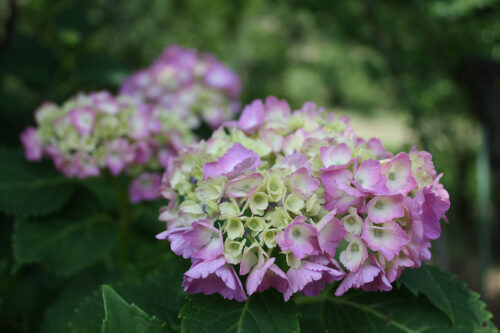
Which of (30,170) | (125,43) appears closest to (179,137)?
(30,170)

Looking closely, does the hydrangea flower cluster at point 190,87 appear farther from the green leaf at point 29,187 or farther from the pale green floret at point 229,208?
the pale green floret at point 229,208

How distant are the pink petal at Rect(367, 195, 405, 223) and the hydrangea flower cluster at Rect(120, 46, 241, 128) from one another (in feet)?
4.67

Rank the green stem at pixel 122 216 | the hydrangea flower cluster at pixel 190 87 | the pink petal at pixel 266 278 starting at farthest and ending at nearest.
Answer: the hydrangea flower cluster at pixel 190 87, the green stem at pixel 122 216, the pink petal at pixel 266 278

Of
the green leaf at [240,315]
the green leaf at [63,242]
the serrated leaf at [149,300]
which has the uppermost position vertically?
the green leaf at [240,315]

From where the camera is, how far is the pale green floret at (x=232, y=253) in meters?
0.78

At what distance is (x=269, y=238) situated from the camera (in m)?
0.80

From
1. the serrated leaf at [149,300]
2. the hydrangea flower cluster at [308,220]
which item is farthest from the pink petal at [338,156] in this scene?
the serrated leaf at [149,300]

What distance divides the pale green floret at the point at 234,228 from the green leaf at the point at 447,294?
34 centimetres

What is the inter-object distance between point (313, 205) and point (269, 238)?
10cm

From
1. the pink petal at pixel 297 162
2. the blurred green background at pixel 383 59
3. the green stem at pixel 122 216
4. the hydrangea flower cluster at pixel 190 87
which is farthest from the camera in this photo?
the blurred green background at pixel 383 59

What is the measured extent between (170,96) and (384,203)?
1.58m

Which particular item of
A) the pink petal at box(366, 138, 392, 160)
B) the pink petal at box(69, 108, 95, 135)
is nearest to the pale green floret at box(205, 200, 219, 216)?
the pink petal at box(366, 138, 392, 160)

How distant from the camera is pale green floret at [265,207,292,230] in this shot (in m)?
0.79

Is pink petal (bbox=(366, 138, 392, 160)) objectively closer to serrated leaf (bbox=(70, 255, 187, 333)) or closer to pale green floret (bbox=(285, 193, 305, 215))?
pale green floret (bbox=(285, 193, 305, 215))
